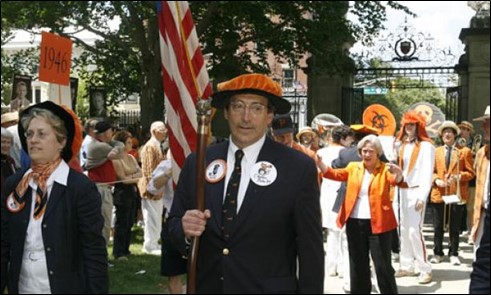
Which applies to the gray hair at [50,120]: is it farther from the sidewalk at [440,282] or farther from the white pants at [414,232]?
the white pants at [414,232]

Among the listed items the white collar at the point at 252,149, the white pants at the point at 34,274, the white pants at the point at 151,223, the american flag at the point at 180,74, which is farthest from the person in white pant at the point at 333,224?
the white pants at the point at 34,274

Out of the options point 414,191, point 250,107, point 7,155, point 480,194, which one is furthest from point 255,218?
point 414,191

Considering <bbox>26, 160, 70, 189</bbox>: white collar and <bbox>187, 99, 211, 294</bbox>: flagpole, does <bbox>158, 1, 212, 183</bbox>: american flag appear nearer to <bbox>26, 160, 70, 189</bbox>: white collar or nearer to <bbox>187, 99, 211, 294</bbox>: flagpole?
<bbox>26, 160, 70, 189</bbox>: white collar

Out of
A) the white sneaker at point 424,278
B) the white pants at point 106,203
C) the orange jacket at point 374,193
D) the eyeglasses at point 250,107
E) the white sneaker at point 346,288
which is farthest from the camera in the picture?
the white pants at point 106,203

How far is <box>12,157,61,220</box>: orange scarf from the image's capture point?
3570 millimetres

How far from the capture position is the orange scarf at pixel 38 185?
3.57 m

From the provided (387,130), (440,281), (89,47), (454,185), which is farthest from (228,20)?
(440,281)

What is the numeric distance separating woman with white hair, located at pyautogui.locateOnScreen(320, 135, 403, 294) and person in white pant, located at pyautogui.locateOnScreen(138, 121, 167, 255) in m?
3.46

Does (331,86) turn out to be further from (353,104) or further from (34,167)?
(34,167)

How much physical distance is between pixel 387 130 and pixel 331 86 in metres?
8.25

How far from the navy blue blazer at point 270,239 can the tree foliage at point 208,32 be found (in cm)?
508

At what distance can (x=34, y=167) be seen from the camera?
12.1ft

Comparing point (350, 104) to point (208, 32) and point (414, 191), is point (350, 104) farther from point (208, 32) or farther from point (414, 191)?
point (414, 191)

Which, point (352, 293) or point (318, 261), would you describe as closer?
point (318, 261)
